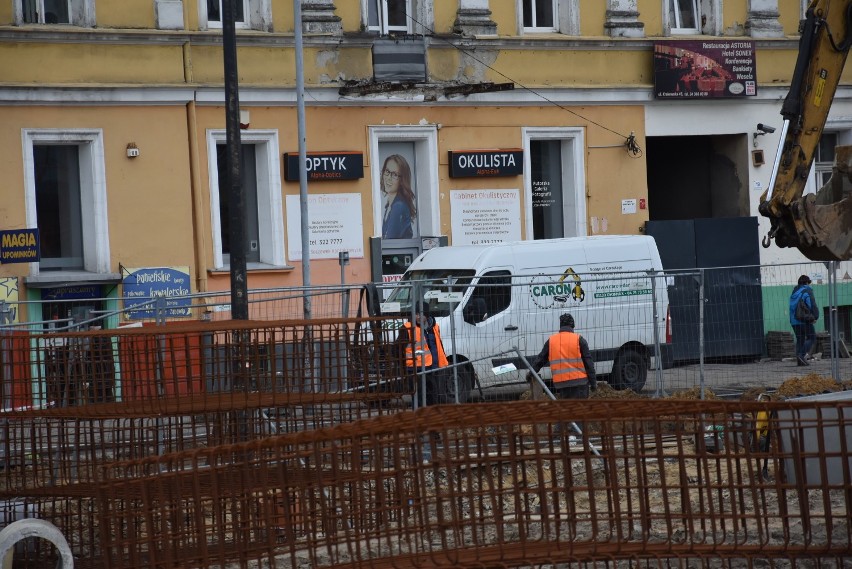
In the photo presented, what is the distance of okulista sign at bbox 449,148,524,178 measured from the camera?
24.8 m

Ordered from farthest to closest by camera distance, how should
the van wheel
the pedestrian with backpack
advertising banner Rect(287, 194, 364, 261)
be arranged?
advertising banner Rect(287, 194, 364, 261)
the pedestrian with backpack
the van wheel

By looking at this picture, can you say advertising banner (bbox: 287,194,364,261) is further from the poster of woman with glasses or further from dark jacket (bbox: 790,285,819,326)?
dark jacket (bbox: 790,285,819,326)

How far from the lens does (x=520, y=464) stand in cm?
662

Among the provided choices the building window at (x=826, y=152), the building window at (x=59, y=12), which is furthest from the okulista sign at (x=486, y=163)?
the building window at (x=59, y=12)

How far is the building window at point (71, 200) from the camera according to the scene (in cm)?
2227

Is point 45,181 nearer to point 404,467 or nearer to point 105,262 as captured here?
point 105,262

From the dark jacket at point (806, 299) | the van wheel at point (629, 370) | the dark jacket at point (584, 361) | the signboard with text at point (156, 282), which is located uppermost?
the signboard with text at point (156, 282)

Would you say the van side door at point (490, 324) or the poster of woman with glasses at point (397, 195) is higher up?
the poster of woman with glasses at point (397, 195)

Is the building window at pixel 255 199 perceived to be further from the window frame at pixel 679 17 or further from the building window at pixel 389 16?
the window frame at pixel 679 17

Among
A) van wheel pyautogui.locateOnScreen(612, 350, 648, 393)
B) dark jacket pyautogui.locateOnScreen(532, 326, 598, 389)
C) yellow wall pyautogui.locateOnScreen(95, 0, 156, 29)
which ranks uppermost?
yellow wall pyautogui.locateOnScreen(95, 0, 156, 29)

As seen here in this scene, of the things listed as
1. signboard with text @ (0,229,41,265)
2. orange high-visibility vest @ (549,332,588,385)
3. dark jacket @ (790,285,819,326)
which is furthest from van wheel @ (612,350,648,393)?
signboard with text @ (0,229,41,265)

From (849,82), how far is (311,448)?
79.2ft

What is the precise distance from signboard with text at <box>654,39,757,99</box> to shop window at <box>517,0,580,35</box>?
73.0 inches

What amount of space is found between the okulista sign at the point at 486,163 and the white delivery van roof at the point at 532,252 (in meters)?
5.15
